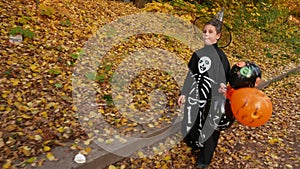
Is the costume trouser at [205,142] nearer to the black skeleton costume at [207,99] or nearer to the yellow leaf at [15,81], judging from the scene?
the black skeleton costume at [207,99]

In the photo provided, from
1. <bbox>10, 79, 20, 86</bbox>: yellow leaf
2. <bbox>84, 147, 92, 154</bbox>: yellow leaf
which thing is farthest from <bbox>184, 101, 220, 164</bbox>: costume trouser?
<bbox>10, 79, 20, 86</bbox>: yellow leaf

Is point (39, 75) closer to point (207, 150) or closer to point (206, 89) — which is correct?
point (206, 89)

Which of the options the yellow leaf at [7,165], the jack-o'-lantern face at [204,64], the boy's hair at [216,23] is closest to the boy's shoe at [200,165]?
the jack-o'-lantern face at [204,64]

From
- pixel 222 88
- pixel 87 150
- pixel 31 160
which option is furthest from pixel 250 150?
pixel 31 160

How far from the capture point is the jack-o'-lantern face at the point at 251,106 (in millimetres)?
2756

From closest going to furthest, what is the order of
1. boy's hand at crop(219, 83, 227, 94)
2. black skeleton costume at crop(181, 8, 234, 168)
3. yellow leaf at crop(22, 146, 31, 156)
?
yellow leaf at crop(22, 146, 31, 156)
boy's hand at crop(219, 83, 227, 94)
black skeleton costume at crop(181, 8, 234, 168)

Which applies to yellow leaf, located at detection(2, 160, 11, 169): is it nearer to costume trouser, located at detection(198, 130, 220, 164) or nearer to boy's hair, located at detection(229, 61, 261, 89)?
costume trouser, located at detection(198, 130, 220, 164)

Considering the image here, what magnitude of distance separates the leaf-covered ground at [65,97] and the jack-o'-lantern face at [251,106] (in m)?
1.26

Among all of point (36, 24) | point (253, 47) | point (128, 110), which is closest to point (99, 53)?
point (36, 24)

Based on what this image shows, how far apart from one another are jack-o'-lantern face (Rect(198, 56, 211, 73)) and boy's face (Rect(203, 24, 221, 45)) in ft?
0.67

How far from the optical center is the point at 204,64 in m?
3.42

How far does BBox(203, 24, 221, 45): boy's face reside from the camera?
3193 millimetres

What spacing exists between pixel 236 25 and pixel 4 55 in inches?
344

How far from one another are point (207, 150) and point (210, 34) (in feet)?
4.79
